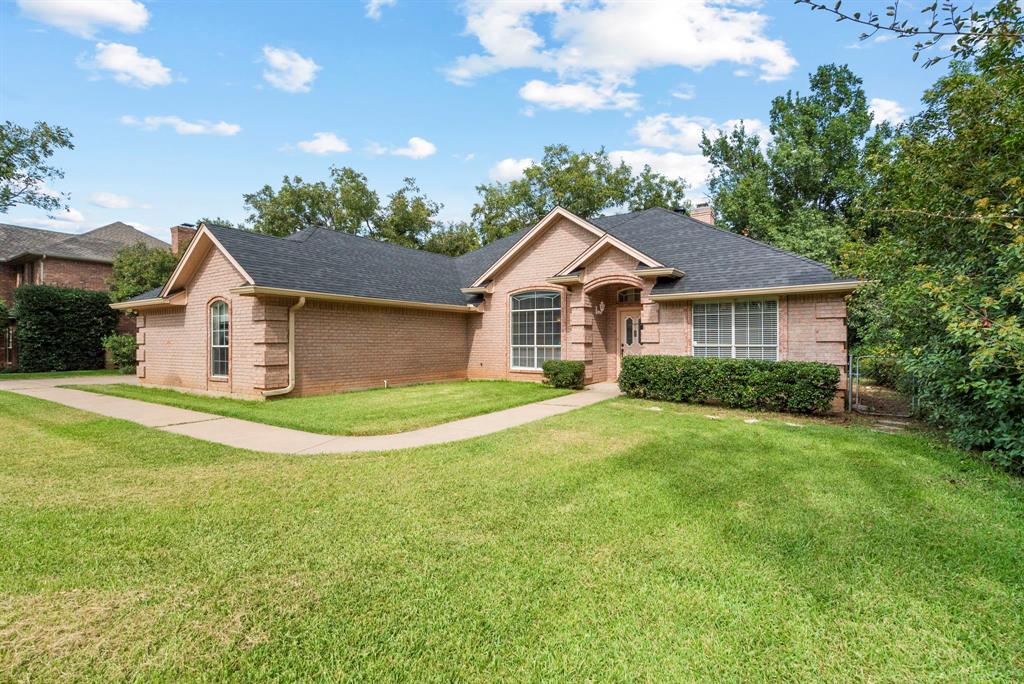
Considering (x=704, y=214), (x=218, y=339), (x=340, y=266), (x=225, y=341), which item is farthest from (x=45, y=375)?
(x=704, y=214)

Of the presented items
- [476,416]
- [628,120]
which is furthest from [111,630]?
[628,120]

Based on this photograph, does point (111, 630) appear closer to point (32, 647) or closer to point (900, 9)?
point (32, 647)

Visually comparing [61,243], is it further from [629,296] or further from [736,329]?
[736,329]

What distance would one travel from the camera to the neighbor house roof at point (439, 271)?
39.4ft

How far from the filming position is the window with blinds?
39.0ft

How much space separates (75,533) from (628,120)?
2062cm

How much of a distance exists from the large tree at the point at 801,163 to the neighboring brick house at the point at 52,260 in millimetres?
37466

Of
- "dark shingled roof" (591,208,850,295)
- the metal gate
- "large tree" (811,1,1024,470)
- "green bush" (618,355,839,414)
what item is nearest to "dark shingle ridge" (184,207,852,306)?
"dark shingled roof" (591,208,850,295)

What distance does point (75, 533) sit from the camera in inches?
Result: 154

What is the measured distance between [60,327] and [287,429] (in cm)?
2309

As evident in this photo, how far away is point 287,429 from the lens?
28.0ft

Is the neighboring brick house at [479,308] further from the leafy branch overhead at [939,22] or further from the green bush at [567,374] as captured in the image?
the leafy branch overhead at [939,22]

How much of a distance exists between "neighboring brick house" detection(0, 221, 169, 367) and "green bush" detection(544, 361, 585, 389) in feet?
83.8

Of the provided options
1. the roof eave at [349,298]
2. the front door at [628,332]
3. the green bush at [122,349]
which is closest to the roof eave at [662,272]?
the front door at [628,332]
